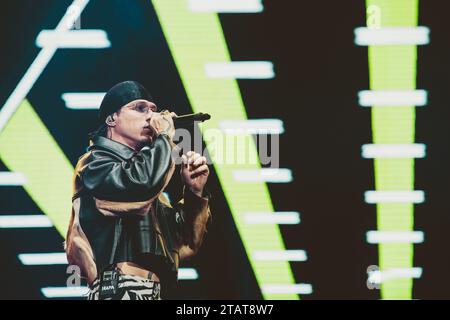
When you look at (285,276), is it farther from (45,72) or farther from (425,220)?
(45,72)

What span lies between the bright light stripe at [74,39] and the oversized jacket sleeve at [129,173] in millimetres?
512

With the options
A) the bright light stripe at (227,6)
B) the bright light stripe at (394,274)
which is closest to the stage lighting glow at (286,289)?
the bright light stripe at (394,274)

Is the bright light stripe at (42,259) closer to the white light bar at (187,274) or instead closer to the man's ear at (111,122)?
the white light bar at (187,274)

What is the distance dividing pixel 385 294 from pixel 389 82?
41.7 inches

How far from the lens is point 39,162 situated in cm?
438

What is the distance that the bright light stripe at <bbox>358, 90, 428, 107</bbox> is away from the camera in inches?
171

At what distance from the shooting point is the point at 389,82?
14.2ft

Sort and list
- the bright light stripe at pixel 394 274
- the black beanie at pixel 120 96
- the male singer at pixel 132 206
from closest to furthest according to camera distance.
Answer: the male singer at pixel 132 206 → the black beanie at pixel 120 96 → the bright light stripe at pixel 394 274

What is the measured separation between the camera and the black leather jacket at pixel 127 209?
4.28 meters

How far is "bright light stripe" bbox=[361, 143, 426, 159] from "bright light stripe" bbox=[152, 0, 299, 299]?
534mm

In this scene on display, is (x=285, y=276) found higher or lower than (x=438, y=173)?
lower

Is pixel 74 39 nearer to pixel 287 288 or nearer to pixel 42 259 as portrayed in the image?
pixel 42 259

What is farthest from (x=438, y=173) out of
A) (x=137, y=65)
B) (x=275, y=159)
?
(x=137, y=65)

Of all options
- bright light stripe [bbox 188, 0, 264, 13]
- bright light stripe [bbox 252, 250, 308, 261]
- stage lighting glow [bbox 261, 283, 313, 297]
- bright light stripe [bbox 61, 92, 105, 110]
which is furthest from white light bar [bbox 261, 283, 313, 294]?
bright light stripe [bbox 188, 0, 264, 13]
